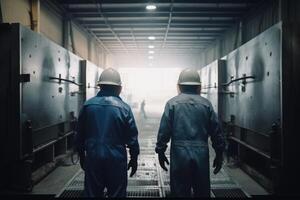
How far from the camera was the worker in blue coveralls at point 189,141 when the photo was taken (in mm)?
3287

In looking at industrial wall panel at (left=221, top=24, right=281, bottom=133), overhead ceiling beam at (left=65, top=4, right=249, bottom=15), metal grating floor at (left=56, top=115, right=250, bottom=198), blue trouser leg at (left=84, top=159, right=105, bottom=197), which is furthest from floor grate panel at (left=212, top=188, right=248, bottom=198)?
overhead ceiling beam at (left=65, top=4, right=249, bottom=15)

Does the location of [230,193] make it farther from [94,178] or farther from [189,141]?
[94,178]

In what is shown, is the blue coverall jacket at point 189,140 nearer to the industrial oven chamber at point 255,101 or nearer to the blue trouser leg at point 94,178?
the blue trouser leg at point 94,178

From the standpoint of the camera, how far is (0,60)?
424cm

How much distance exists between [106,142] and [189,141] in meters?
0.94

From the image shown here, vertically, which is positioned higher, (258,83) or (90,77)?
(90,77)

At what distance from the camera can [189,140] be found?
131 inches

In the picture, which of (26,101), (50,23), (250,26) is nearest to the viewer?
(26,101)

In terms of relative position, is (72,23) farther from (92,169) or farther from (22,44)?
(92,169)

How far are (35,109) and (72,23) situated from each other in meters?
5.71

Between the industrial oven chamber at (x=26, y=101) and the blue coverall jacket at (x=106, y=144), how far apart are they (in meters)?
1.61

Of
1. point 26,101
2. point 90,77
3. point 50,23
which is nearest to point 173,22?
point 90,77

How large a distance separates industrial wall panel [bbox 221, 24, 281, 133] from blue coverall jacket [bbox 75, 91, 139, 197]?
2.38 meters

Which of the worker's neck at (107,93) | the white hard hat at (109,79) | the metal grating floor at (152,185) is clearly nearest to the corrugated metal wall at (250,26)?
the metal grating floor at (152,185)
